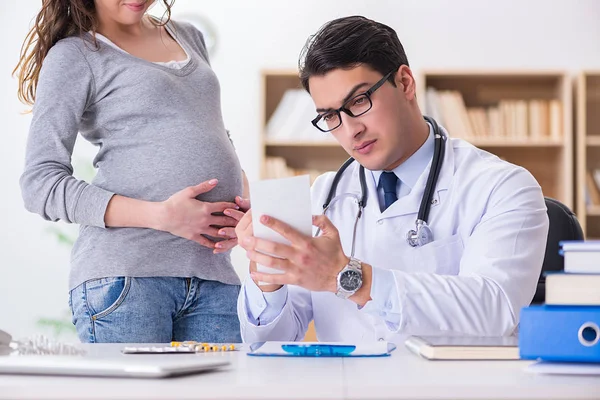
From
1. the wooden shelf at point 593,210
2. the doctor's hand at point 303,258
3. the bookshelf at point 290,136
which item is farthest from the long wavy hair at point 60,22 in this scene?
the wooden shelf at point 593,210

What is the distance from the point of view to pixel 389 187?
1.73 m

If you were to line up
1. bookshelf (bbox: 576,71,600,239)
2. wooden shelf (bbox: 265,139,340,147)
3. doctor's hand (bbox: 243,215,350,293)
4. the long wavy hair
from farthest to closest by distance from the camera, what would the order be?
wooden shelf (bbox: 265,139,340,147)
bookshelf (bbox: 576,71,600,239)
the long wavy hair
doctor's hand (bbox: 243,215,350,293)

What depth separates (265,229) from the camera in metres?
1.20

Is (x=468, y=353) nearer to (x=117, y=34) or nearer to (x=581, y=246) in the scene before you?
(x=581, y=246)

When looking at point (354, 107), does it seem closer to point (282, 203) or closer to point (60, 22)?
point (282, 203)

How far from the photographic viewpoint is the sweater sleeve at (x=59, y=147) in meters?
1.69

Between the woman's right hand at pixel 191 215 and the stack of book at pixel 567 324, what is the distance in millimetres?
909

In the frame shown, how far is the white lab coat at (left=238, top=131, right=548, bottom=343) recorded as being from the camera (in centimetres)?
134

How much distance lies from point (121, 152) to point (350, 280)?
748mm

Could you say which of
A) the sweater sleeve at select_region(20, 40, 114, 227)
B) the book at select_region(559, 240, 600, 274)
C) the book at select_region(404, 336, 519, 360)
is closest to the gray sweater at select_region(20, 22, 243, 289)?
the sweater sleeve at select_region(20, 40, 114, 227)

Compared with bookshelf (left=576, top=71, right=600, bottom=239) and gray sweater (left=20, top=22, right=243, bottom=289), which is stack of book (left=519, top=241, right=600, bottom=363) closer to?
gray sweater (left=20, top=22, right=243, bottom=289)

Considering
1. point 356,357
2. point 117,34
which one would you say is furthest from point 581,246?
point 117,34

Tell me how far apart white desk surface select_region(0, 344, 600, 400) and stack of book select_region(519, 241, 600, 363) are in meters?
0.03

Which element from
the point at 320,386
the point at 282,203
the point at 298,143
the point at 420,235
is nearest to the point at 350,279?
the point at 282,203
